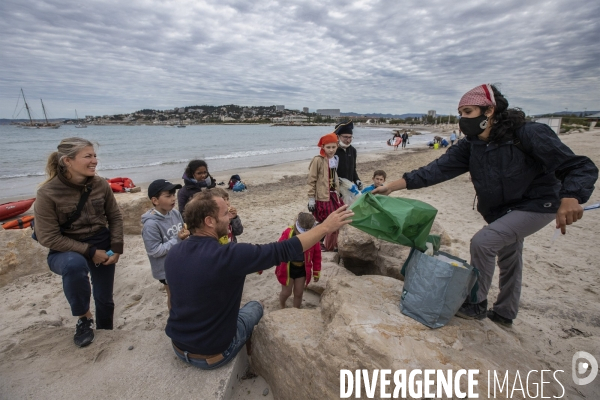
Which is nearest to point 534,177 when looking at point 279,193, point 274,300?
point 274,300

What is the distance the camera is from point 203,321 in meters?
2.13

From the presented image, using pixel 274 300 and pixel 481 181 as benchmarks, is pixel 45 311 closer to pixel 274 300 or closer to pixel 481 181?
pixel 274 300

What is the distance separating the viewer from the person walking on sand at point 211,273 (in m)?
1.96

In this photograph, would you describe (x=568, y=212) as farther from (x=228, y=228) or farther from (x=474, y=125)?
(x=228, y=228)

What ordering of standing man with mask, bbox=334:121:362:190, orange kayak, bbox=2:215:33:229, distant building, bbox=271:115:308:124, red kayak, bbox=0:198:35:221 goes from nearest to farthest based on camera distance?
standing man with mask, bbox=334:121:362:190 < orange kayak, bbox=2:215:33:229 < red kayak, bbox=0:198:35:221 < distant building, bbox=271:115:308:124

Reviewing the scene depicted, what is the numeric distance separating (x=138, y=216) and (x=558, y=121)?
2150cm

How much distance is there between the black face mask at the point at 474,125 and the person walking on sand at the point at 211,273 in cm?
130

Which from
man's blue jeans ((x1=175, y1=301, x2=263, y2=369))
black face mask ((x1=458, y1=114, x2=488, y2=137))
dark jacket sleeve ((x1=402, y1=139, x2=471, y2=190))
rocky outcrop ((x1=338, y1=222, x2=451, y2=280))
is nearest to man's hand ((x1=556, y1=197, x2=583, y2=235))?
black face mask ((x1=458, y1=114, x2=488, y2=137))

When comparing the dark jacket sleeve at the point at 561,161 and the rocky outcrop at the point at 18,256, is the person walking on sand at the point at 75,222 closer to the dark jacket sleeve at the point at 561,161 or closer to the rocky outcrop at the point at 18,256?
the rocky outcrop at the point at 18,256

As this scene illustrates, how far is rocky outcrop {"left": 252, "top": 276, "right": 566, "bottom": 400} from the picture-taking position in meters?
1.91

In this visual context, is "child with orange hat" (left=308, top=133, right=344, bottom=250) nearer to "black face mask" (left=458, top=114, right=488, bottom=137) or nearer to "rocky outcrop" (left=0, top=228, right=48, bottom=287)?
"black face mask" (left=458, top=114, right=488, bottom=137)

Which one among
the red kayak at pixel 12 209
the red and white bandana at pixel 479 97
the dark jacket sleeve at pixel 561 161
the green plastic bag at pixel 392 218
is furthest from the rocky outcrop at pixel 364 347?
the red kayak at pixel 12 209

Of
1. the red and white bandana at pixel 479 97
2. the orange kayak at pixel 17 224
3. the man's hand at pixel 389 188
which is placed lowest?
the orange kayak at pixel 17 224

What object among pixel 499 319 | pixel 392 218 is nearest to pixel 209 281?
pixel 392 218
